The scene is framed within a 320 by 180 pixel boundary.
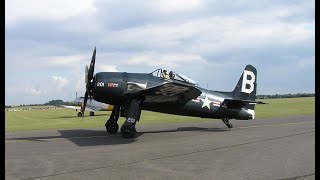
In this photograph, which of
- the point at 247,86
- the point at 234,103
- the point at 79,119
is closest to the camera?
the point at 234,103

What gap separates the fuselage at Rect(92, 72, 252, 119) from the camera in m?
16.0

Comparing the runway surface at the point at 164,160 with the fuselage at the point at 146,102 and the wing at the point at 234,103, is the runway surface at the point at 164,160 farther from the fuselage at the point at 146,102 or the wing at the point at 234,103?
the wing at the point at 234,103

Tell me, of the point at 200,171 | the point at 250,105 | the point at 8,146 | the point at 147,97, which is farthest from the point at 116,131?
the point at 200,171

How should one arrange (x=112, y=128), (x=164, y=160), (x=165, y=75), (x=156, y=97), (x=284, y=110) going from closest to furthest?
(x=164, y=160) < (x=156, y=97) < (x=165, y=75) < (x=112, y=128) < (x=284, y=110)

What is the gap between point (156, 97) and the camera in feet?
55.2

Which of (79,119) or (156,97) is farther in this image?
(79,119)

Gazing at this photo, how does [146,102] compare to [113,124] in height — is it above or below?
above

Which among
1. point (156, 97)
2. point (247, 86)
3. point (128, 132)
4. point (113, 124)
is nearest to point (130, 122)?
point (128, 132)

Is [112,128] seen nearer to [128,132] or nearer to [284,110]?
[128,132]

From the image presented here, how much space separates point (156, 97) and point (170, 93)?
0.81 meters

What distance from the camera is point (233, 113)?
774 inches

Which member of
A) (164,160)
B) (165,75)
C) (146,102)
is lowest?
(164,160)

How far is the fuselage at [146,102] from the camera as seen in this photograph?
52.6 feet

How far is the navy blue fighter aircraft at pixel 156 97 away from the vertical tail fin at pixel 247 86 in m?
0.06
